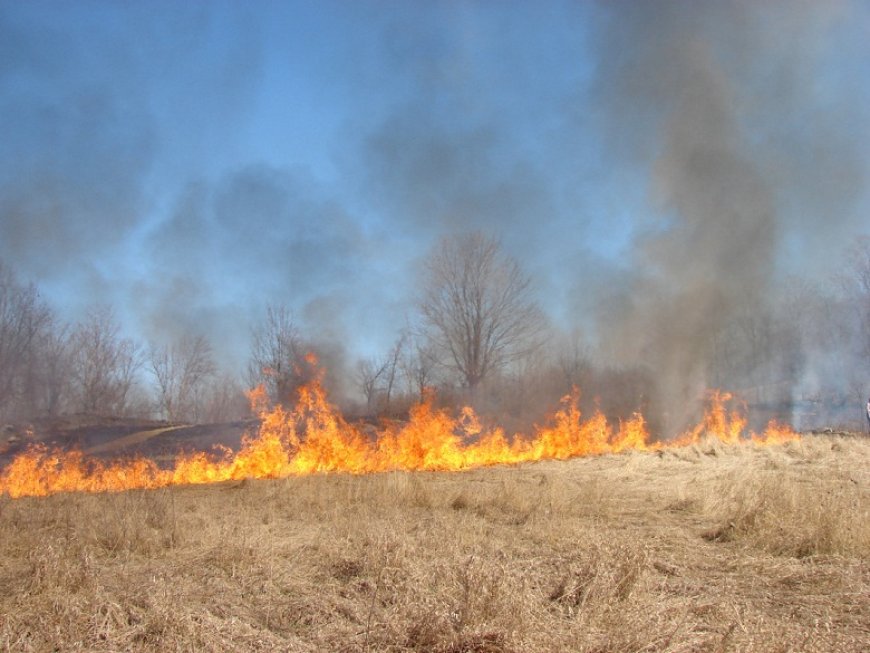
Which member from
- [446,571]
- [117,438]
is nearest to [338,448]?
[117,438]

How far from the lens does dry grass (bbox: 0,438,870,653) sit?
163 inches

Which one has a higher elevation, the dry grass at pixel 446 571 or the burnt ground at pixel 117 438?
the burnt ground at pixel 117 438

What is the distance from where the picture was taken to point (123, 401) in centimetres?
4250

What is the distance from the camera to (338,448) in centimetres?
1686

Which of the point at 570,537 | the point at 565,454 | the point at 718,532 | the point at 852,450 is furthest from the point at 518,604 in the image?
the point at 565,454

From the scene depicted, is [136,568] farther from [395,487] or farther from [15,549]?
[395,487]

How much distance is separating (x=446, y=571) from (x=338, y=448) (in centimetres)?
1206

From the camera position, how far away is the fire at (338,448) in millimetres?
15289

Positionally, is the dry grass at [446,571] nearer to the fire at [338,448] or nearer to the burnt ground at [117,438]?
the fire at [338,448]

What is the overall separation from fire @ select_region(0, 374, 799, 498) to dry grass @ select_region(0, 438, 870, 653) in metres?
4.84

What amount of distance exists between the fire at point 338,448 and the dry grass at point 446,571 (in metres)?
4.84

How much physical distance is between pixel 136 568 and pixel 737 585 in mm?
6115

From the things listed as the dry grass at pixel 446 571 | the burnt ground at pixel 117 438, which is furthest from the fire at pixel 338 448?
the dry grass at pixel 446 571

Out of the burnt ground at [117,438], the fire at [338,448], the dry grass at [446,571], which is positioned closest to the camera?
the dry grass at [446,571]
